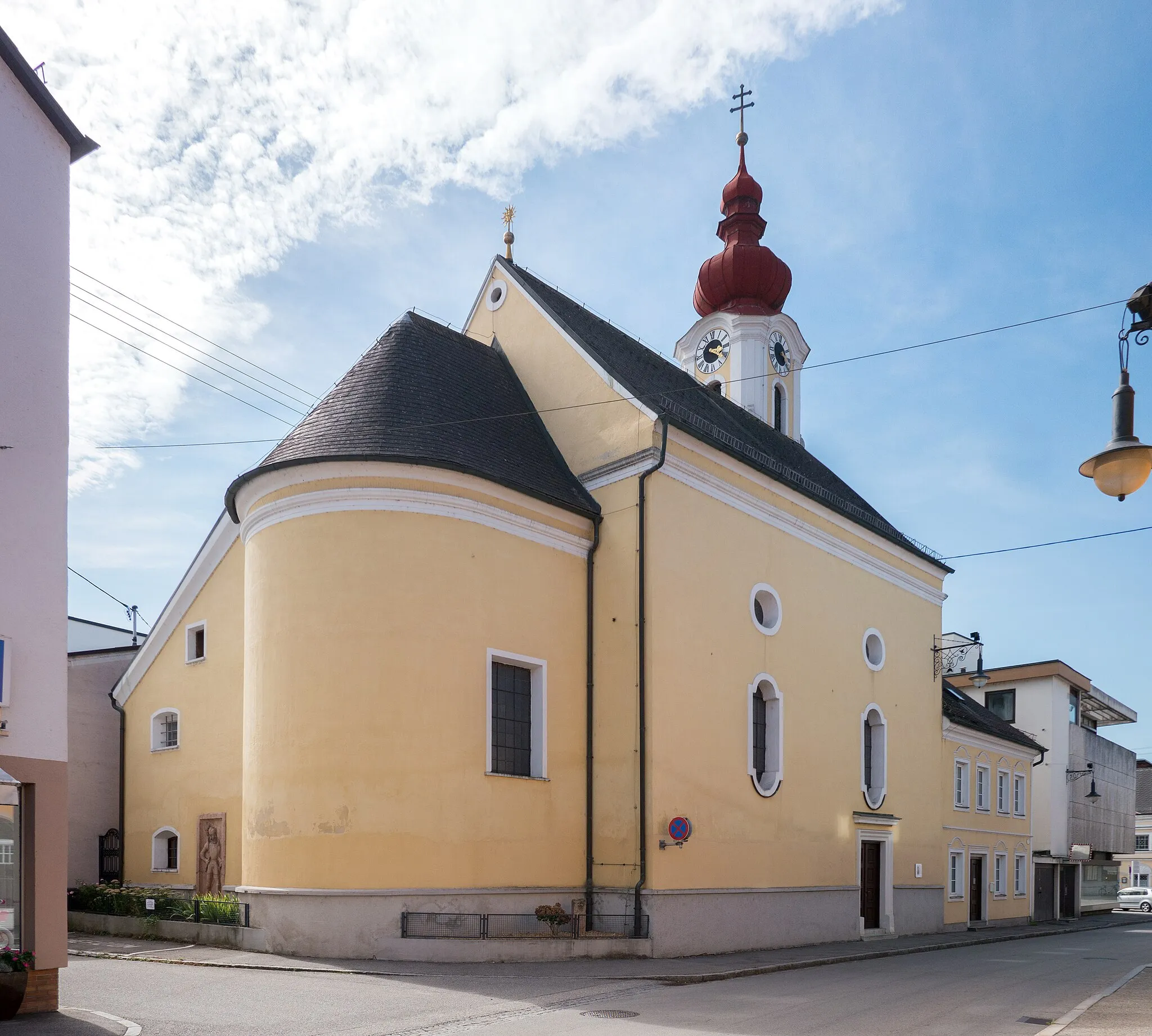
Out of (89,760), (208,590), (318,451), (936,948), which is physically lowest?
(936,948)

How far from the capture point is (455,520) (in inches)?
704

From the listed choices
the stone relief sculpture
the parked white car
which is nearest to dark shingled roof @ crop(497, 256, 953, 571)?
the stone relief sculpture

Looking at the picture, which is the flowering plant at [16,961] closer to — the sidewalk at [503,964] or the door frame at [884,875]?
the sidewalk at [503,964]

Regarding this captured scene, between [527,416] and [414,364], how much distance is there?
2831 millimetres

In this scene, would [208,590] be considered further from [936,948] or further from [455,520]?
[936,948]

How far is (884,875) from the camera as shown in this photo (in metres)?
26.1

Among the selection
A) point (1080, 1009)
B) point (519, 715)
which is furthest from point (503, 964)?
point (1080, 1009)

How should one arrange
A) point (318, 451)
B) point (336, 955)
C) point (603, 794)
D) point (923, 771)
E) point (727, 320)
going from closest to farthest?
point (336, 955) < point (318, 451) < point (603, 794) < point (923, 771) < point (727, 320)

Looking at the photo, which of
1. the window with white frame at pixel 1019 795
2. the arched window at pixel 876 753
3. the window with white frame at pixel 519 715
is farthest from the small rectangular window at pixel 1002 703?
the window with white frame at pixel 519 715

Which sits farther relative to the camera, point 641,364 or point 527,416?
point 641,364

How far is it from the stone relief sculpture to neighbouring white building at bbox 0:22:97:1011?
9.23 m

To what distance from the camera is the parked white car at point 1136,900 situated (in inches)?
2126

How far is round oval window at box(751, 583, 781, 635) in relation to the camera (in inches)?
875

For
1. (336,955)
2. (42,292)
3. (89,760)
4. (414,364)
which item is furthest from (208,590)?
(42,292)
